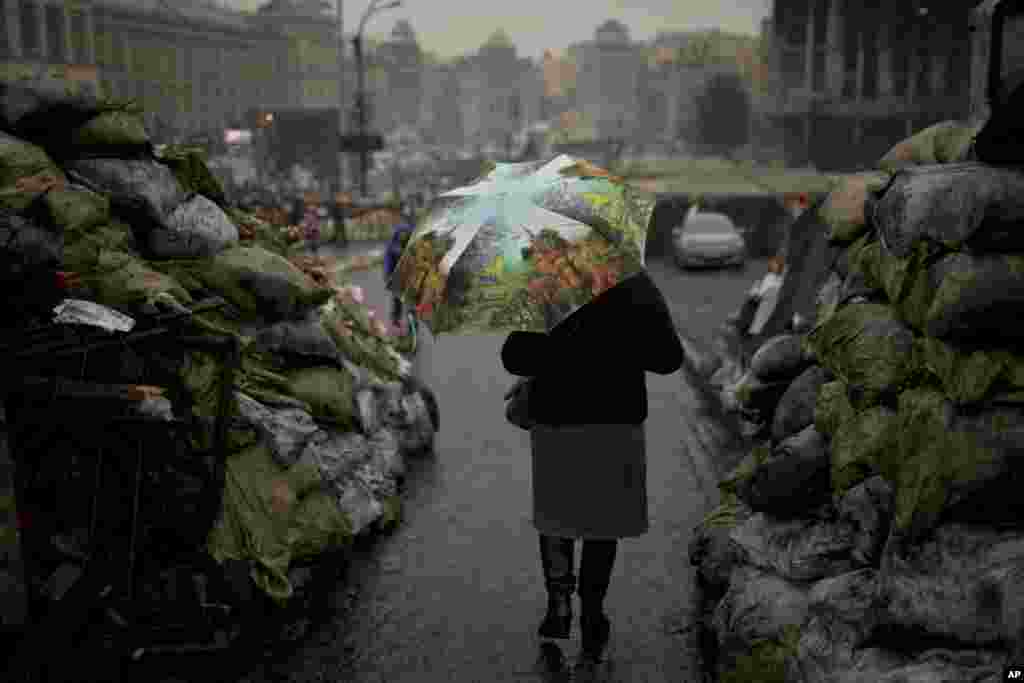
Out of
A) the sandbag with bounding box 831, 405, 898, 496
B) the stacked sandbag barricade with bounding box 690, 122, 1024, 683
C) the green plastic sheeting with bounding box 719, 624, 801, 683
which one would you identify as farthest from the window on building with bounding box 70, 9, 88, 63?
the green plastic sheeting with bounding box 719, 624, 801, 683

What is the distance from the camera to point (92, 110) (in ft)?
21.3

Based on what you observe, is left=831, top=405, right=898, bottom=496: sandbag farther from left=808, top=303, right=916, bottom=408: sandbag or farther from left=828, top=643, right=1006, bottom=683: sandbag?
left=828, top=643, right=1006, bottom=683: sandbag

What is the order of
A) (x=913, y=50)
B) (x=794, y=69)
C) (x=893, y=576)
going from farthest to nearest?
(x=794, y=69) → (x=913, y=50) → (x=893, y=576)

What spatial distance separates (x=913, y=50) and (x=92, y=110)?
6802 cm

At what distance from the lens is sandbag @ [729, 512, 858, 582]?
171 inches

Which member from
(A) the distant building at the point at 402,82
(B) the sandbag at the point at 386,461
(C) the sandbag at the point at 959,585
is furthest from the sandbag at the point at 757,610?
(A) the distant building at the point at 402,82

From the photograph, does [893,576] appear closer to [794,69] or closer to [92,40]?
[794,69]

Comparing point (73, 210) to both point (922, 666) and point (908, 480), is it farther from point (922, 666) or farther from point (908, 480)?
point (922, 666)

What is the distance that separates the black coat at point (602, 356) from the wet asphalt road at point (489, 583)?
1194mm

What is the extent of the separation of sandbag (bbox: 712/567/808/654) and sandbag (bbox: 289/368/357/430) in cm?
285

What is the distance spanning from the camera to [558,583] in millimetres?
4836

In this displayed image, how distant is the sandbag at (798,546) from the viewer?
434 cm

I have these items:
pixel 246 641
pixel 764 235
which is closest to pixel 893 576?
Result: pixel 246 641

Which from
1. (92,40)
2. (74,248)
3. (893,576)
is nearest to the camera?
(893,576)
